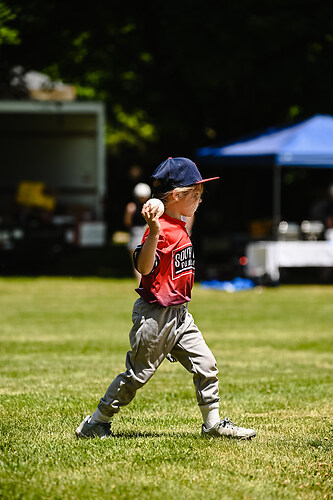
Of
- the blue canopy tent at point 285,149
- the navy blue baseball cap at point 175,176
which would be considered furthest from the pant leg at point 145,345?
the blue canopy tent at point 285,149

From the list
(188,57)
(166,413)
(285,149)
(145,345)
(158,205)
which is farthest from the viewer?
(188,57)

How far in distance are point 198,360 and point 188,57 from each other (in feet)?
48.4

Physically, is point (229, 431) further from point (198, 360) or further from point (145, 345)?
point (145, 345)

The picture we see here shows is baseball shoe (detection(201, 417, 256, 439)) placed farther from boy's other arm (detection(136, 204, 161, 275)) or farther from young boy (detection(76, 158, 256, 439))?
boy's other arm (detection(136, 204, 161, 275))

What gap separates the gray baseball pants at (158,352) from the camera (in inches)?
204

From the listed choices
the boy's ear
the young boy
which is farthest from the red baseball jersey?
the boy's ear

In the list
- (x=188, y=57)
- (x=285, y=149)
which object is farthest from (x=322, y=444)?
(x=188, y=57)

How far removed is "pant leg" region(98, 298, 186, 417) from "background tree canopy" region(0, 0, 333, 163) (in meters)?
8.83

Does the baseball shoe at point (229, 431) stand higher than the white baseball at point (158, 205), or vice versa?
the white baseball at point (158, 205)

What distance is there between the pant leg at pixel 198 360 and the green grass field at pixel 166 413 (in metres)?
0.27

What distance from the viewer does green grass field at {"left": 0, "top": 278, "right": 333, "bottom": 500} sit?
448 cm

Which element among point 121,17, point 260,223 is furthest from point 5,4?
point 121,17

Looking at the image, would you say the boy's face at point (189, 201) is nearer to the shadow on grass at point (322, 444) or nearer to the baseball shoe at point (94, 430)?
the baseball shoe at point (94, 430)

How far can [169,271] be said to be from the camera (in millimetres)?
5188
